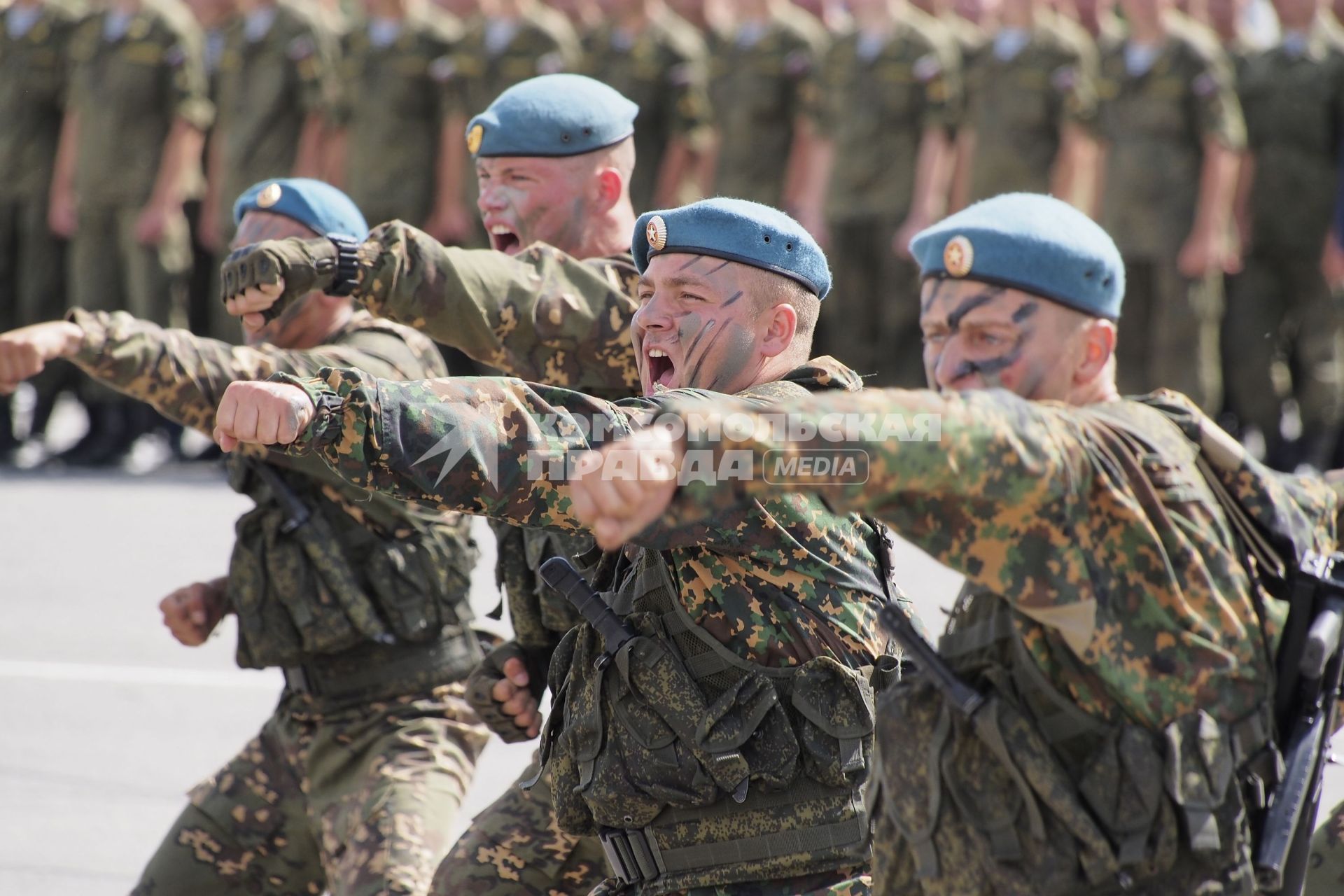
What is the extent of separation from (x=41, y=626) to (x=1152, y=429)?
684cm

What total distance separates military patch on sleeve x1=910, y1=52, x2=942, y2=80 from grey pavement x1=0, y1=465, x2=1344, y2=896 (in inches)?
147

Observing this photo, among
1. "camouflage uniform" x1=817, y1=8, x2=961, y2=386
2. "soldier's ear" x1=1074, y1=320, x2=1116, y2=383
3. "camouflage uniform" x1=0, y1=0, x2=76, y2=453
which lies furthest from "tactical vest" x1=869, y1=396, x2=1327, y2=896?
"camouflage uniform" x1=0, y1=0, x2=76, y2=453

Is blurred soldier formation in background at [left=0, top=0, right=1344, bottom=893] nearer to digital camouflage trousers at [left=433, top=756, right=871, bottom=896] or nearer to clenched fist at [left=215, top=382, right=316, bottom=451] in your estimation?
digital camouflage trousers at [left=433, top=756, right=871, bottom=896]

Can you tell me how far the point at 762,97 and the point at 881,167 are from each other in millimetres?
871

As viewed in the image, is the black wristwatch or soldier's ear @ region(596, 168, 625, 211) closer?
the black wristwatch

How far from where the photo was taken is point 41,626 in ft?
28.7

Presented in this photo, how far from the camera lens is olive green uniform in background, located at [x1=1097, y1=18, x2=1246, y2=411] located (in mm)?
11219

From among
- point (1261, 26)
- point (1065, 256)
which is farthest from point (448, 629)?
point (1261, 26)

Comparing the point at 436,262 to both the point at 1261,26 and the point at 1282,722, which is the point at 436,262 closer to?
the point at 1282,722

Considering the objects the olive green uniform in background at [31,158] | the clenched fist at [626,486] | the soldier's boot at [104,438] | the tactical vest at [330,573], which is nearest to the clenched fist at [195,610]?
the tactical vest at [330,573]

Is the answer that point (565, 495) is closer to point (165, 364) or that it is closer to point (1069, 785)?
point (1069, 785)

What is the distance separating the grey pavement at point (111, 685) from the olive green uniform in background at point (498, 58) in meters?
2.97

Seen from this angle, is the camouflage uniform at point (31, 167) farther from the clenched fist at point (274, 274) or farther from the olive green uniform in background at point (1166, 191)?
the clenched fist at point (274, 274)

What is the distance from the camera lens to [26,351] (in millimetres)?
3793
